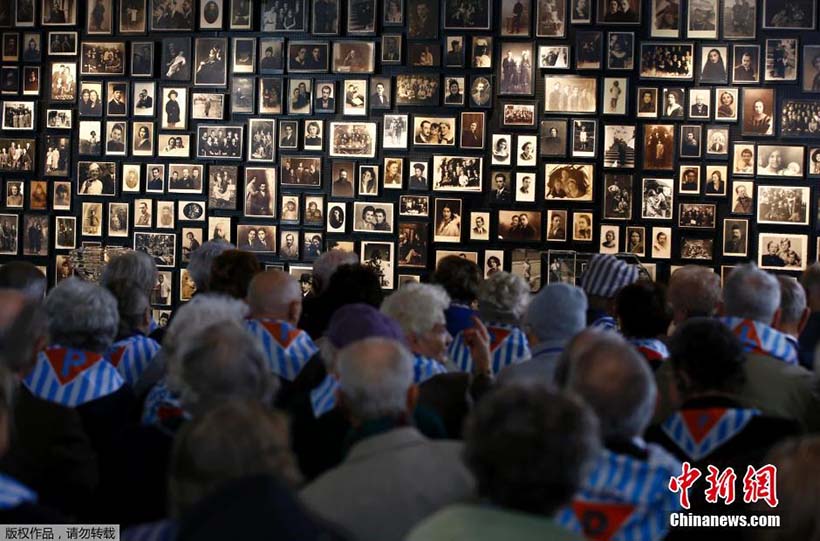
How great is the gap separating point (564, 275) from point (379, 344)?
10.4 metres

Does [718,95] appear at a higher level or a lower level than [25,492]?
higher

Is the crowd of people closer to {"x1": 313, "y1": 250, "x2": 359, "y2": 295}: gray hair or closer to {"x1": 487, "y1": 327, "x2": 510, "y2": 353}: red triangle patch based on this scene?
{"x1": 487, "y1": 327, "x2": 510, "y2": 353}: red triangle patch

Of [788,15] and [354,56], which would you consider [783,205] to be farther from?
[354,56]

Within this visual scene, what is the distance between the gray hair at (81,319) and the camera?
6.68 metres

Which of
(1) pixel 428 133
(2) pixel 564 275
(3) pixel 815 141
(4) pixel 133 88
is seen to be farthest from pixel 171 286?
(3) pixel 815 141

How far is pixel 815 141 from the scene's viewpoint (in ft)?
49.4

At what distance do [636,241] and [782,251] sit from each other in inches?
74.2

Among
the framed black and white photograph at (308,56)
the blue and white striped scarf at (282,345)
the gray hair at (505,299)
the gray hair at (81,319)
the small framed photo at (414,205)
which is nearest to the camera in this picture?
the gray hair at (81,319)

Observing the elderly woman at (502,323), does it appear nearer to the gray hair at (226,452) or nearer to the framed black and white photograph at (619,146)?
the gray hair at (226,452)

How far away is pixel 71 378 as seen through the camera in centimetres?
656

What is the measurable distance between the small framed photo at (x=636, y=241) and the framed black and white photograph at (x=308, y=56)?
15.4 ft

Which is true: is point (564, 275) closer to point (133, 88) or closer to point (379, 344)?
point (133, 88)

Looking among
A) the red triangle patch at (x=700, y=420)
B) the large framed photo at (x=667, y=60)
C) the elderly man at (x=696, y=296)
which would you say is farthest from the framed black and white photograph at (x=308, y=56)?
the red triangle patch at (x=700, y=420)

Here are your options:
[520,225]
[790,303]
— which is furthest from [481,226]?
[790,303]
